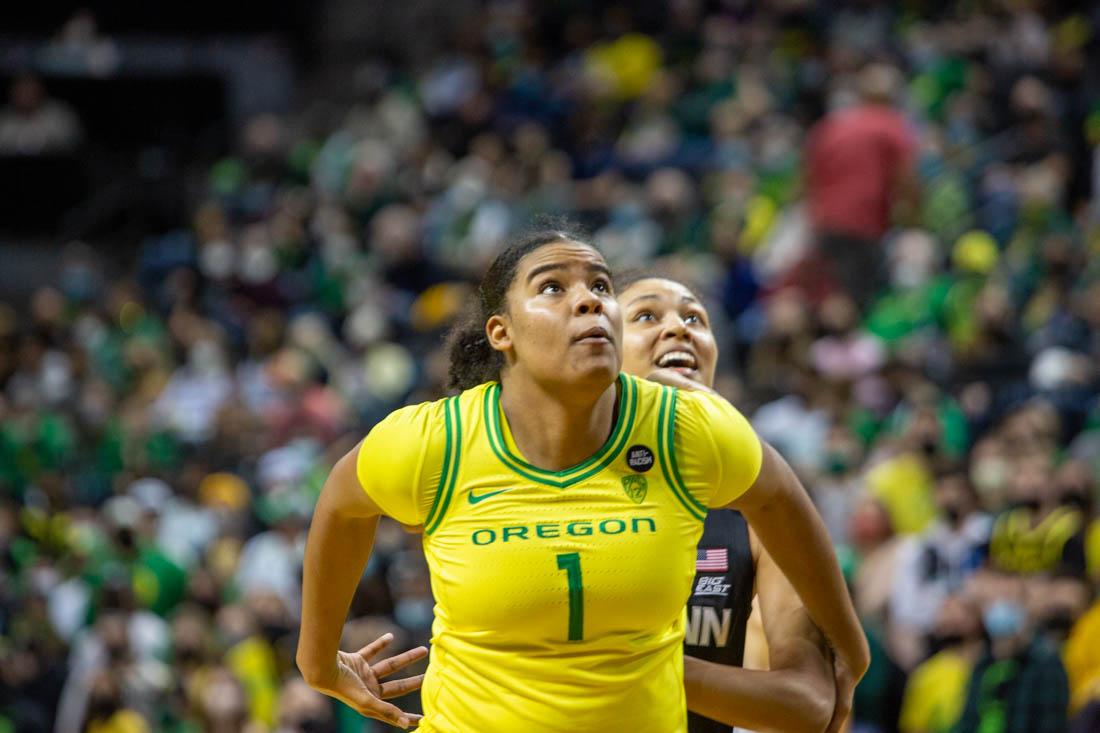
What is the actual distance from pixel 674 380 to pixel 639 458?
70 cm

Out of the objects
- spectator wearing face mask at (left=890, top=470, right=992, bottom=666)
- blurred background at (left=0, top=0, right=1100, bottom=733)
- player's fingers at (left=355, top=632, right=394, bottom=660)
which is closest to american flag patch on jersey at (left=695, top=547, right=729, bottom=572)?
player's fingers at (left=355, top=632, right=394, bottom=660)

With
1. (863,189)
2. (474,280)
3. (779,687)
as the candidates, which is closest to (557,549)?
(779,687)

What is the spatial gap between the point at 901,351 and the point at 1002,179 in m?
2.31

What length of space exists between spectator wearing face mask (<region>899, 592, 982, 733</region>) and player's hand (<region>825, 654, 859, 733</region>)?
350 cm

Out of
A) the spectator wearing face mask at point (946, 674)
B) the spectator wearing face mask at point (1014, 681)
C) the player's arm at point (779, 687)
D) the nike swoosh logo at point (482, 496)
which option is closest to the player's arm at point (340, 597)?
the nike swoosh logo at point (482, 496)

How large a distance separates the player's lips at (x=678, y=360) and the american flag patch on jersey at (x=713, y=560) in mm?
466

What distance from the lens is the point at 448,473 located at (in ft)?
10.4

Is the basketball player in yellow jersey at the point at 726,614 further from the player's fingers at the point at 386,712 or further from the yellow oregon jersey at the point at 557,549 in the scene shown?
the player's fingers at the point at 386,712

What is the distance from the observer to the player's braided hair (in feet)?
11.1

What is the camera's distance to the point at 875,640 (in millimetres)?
7133

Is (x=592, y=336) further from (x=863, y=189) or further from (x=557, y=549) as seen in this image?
(x=863, y=189)

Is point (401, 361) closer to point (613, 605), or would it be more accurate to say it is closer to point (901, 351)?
point (901, 351)

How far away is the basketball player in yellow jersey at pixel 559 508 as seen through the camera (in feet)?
10.2

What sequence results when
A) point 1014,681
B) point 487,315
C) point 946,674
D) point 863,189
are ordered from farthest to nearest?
point 863,189, point 946,674, point 1014,681, point 487,315
